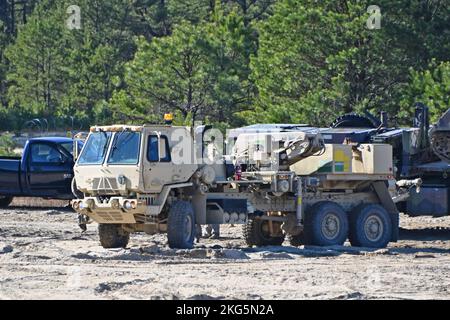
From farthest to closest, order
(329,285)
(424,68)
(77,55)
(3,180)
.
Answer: (77,55), (424,68), (3,180), (329,285)

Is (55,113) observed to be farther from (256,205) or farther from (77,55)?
(256,205)

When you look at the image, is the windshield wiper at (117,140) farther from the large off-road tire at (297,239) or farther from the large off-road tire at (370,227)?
the large off-road tire at (370,227)

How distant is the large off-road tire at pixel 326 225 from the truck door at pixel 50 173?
8873 millimetres

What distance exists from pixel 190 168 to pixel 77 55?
3935 cm

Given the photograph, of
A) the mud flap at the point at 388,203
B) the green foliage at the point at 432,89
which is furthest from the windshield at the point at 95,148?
the green foliage at the point at 432,89

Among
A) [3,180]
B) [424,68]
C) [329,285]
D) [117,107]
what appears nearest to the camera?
[329,285]

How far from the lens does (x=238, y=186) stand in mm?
22109

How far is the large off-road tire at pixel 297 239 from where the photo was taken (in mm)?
22797

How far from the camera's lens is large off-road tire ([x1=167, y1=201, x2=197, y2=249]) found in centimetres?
2098

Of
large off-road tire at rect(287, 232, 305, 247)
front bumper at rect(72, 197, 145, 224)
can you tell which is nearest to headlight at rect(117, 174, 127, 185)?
front bumper at rect(72, 197, 145, 224)

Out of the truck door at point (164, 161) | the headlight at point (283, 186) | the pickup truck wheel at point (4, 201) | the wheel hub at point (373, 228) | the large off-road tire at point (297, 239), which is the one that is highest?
the truck door at point (164, 161)

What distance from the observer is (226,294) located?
1531 centimetres

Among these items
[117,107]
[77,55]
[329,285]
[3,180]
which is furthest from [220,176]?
[77,55]

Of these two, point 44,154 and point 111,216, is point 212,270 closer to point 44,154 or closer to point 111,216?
point 111,216
